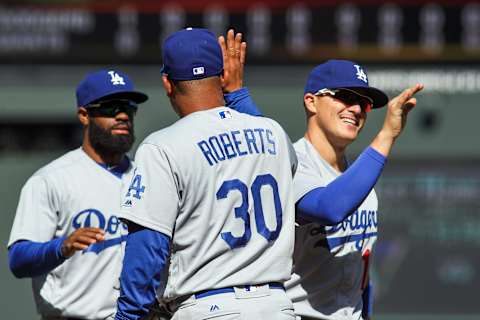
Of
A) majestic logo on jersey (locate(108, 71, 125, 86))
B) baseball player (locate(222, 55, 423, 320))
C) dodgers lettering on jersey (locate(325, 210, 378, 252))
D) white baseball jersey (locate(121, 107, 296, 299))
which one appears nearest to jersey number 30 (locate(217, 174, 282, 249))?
white baseball jersey (locate(121, 107, 296, 299))

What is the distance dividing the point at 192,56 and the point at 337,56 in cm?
583

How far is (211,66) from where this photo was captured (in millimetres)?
3529

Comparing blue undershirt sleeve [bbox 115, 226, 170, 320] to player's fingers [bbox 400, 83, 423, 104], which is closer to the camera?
blue undershirt sleeve [bbox 115, 226, 170, 320]

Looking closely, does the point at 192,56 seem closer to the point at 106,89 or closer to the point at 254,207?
the point at 254,207

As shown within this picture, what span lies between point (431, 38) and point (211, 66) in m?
5.99

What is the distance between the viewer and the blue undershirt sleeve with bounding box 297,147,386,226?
3.56 m

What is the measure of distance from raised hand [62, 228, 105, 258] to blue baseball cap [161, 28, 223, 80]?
63 cm

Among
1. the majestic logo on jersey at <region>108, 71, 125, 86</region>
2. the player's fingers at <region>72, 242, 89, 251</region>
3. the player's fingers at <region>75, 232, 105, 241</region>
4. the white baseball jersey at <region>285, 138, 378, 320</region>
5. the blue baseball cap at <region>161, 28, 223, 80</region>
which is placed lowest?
the white baseball jersey at <region>285, 138, 378, 320</region>

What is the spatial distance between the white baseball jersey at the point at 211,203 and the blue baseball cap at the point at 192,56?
0.13 m

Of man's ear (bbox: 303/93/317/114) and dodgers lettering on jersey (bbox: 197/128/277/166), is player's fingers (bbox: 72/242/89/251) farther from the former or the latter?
man's ear (bbox: 303/93/317/114)

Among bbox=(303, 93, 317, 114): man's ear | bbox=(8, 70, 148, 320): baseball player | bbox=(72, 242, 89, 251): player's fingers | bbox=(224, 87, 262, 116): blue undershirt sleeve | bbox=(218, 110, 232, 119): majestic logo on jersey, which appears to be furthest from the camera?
bbox=(8, 70, 148, 320): baseball player

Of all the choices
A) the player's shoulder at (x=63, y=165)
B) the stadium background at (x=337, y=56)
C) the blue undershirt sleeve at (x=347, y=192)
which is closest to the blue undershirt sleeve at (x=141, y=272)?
the blue undershirt sleeve at (x=347, y=192)

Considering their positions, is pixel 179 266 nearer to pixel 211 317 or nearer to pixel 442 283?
pixel 211 317

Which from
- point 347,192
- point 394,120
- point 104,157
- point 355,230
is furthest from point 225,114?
point 104,157
